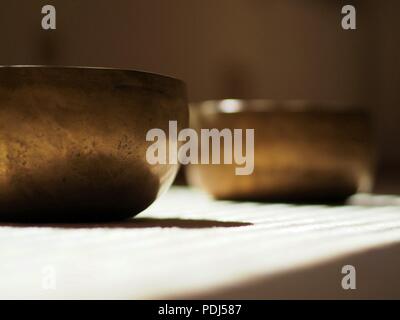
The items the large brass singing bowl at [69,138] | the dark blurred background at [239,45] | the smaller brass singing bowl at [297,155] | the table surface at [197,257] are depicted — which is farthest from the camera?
the dark blurred background at [239,45]

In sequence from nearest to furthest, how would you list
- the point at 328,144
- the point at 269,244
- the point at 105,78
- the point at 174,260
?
the point at 174,260
the point at 269,244
the point at 105,78
the point at 328,144

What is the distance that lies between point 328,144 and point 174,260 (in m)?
1.02

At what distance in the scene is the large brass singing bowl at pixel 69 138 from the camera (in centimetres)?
94

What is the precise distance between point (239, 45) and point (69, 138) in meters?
2.91

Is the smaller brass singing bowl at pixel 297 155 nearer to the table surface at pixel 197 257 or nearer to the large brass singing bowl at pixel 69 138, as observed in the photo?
the table surface at pixel 197 257

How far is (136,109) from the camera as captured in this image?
967 mm

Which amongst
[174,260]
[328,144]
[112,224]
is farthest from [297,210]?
[174,260]

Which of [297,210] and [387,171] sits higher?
[297,210]

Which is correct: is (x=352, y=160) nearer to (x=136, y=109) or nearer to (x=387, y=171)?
(x=136, y=109)

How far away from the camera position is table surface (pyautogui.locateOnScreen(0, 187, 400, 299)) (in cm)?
54

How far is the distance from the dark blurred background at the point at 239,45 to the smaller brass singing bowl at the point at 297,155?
1666mm

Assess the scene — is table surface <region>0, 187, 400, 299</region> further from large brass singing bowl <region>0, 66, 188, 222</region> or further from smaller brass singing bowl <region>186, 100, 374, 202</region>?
smaller brass singing bowl <region>186, 100, 374, 202</region>

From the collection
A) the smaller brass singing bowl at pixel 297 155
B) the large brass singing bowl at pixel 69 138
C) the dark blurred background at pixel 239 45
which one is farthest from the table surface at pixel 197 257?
the dark blurred background at pixel 239 45

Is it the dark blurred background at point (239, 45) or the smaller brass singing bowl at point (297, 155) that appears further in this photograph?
the dark blurred background at point (239, 45)
